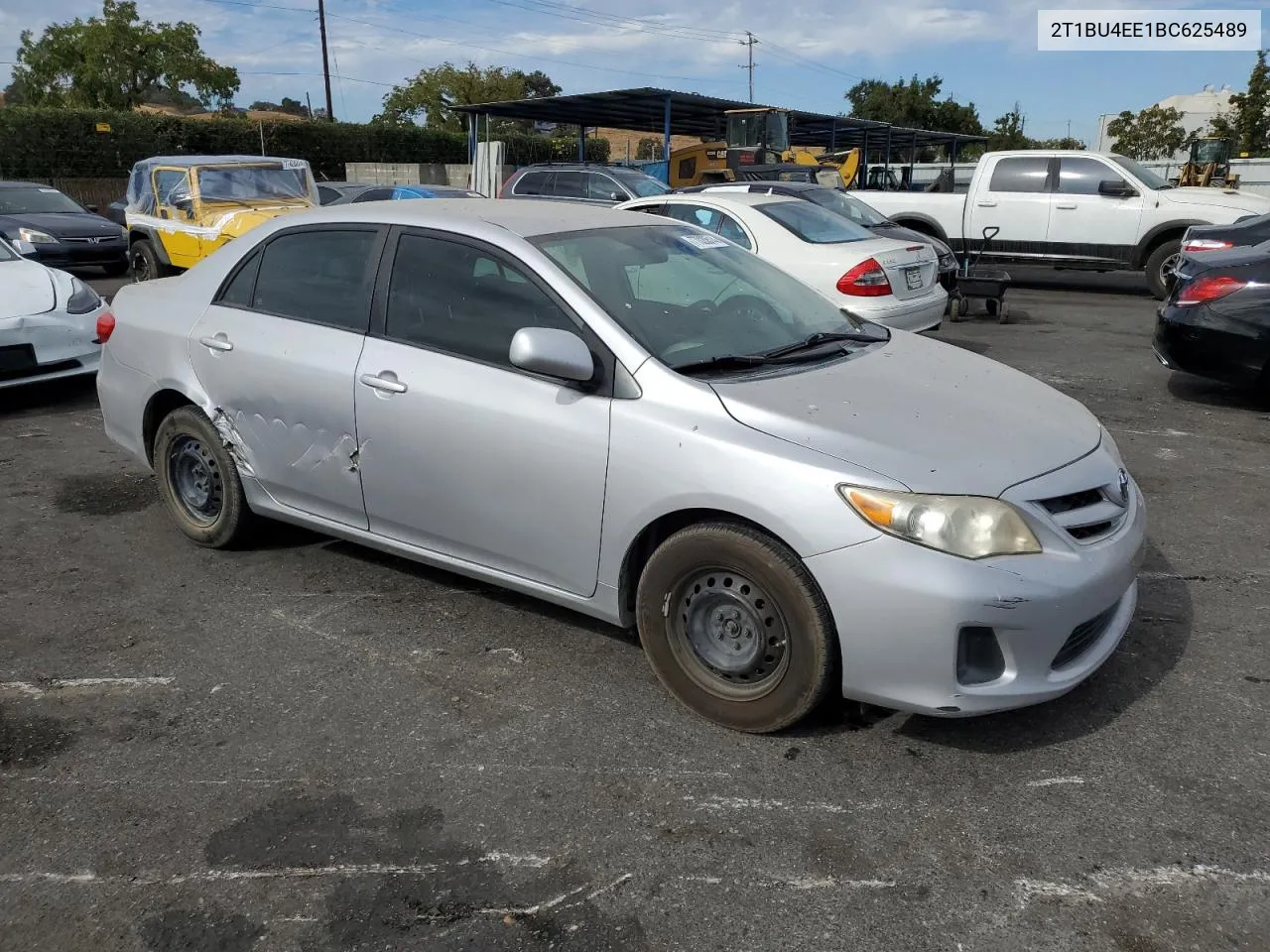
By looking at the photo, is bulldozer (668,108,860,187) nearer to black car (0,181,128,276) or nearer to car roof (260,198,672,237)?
black car (0,181,128,276)

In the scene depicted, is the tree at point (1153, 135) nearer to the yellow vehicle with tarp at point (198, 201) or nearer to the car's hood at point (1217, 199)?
the car's hood at point (1217, 199)

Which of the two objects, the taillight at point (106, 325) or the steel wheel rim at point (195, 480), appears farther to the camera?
the taillight at point (106, 325)

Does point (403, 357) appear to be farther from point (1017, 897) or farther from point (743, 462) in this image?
point (1017, 897)

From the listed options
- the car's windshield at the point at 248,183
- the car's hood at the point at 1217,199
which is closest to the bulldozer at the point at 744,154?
the car's hood at the point at 1217,199

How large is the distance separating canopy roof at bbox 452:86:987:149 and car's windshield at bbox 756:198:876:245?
15.5 metres

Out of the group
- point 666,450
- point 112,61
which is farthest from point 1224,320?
point 112,61

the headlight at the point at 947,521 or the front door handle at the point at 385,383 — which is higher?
the front door handle at the point at 385,383

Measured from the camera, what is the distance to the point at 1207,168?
2086 centimetres

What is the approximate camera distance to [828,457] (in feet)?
9.89

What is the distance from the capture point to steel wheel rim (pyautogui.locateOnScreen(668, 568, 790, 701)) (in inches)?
123

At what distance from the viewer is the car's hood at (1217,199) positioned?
1277 centimetres

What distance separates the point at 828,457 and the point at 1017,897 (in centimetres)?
125

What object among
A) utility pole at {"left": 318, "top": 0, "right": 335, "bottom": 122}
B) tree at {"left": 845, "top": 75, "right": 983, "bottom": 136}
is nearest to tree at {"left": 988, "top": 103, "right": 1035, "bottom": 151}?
tree at {"left": 845, "top": 75, "right": 983, "bottom": 136}

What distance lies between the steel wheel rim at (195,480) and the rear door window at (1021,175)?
12.6m
